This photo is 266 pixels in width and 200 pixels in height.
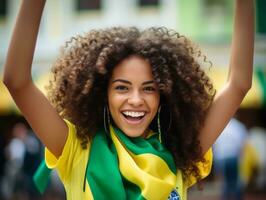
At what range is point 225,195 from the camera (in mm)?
11398

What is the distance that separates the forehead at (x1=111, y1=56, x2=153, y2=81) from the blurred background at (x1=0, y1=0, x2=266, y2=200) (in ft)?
32.1

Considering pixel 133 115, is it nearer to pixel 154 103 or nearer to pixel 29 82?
pixel 154 103

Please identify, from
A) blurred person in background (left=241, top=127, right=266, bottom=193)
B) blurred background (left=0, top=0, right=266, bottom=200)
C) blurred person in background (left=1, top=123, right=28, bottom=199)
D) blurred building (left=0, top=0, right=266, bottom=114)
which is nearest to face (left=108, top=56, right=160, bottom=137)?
blurred background (left=0, top=0, right=266, bottom=200)

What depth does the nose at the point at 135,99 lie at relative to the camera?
327 cm

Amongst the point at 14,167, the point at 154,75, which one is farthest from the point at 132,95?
the point at 14,167

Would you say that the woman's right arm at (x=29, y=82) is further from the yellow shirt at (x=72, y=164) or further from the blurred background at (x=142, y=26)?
the blurred background at (x=142, y=26)

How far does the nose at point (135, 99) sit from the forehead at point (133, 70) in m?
0.07

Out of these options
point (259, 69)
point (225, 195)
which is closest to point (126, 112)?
point (225, 195)

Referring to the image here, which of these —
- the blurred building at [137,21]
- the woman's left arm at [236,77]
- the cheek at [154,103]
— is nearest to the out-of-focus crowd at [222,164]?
the blurred building at [137,21]

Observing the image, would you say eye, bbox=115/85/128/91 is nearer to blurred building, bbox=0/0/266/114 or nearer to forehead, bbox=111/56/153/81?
forehead, bbox=111/56/153/81

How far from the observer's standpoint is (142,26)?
19172mm

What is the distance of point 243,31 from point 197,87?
34 centimetres

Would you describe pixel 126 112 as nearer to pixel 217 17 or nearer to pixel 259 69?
pixel 259 69

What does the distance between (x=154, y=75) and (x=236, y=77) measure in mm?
394
